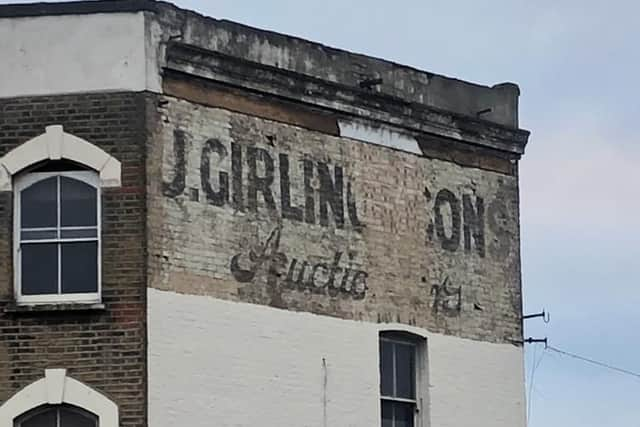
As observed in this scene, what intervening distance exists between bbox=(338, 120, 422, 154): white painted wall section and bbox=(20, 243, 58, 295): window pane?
4.68 meters

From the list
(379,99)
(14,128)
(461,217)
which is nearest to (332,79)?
(379,99)

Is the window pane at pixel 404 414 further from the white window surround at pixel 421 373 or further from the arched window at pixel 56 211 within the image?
the arched window at pixel 56 211

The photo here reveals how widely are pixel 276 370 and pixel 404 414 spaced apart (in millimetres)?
2699

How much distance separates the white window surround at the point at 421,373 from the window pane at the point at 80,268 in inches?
196

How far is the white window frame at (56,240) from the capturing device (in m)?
23.0

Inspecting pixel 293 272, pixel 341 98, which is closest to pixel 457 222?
pixel 341 98

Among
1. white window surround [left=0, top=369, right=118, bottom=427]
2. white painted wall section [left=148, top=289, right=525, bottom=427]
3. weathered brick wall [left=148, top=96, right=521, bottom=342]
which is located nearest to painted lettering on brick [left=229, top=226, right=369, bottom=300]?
weathered brick wall [left=148, top=96, right=521, bottom=342]

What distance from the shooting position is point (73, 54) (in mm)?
23328

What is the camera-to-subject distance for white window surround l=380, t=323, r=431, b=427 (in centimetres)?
2612

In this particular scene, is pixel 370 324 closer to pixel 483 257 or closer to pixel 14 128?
pixel 483 257

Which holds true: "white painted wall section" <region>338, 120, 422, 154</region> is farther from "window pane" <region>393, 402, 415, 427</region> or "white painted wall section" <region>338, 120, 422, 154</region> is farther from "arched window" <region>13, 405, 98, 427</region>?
"arched window" <region>13, 405, 98, 427</region>

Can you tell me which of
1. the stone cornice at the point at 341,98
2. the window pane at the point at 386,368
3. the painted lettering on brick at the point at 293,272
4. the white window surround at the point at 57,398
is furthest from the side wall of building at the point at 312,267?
the white window surround at the point at 57,398

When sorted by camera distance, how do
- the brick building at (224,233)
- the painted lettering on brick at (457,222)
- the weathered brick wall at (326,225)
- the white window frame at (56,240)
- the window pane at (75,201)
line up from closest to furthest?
the brick building at (224,233), the white window frame at (56,240), the window pane at (75,201), the weathered brick wall at (326,225), the painted lettering on brick at (457,222)

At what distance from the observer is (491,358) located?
27.3 meters
